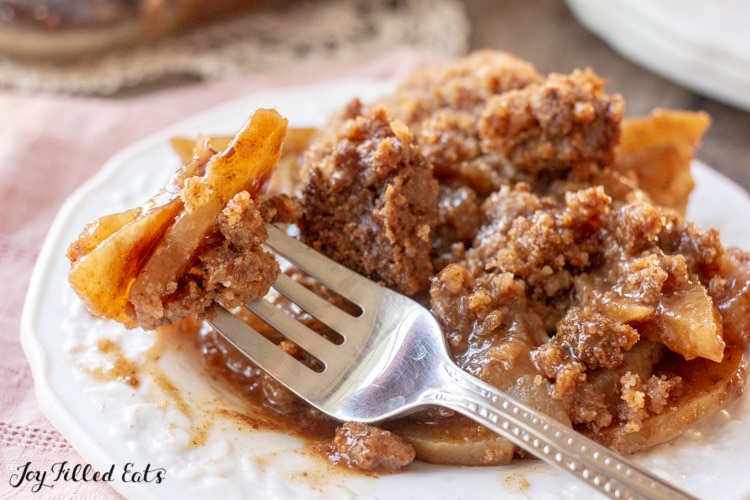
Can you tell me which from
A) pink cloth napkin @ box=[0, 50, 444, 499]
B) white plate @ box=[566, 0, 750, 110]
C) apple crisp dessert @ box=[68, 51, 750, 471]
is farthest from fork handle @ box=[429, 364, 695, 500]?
white plate @ box=[566, 0, 750, 110]

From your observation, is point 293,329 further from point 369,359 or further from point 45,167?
point 45,167

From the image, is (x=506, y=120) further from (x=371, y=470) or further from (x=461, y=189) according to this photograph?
(x=371, y=470)

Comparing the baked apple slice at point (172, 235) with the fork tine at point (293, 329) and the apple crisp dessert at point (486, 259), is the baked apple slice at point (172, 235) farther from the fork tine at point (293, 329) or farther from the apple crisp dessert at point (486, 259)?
the fork tine at point (293, 329)

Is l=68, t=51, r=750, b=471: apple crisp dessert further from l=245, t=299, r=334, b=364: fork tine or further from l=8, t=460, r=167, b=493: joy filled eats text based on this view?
l=8, t=460, r=167, b=493: joy filled eats text

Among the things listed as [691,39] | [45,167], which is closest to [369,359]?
[45,167]

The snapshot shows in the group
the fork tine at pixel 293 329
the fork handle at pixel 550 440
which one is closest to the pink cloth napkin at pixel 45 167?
the fork tine at pixel 293 329

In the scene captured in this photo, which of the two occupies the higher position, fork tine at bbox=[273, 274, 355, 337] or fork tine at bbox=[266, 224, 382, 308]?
fork tine at bbox=[266, 224, 382, 308]
